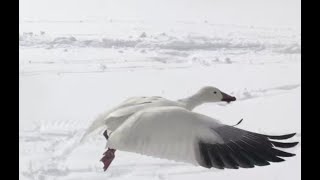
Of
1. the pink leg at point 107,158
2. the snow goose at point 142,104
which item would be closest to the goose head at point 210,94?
the snow goose at point 142,104

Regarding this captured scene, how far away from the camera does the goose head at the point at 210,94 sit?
1.13 meters

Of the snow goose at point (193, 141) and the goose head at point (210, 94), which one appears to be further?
the goose head at point (210, 94)

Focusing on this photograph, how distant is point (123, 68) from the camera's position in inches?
47.8

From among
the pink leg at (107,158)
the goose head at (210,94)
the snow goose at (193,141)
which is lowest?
the pink leg at (107,158)

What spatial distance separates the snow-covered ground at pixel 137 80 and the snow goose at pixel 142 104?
0.02 metres

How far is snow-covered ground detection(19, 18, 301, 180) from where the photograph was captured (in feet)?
3.74

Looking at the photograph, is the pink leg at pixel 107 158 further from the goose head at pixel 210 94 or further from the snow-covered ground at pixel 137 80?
the goose head at pixel 210 94

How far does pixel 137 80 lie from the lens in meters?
1.20

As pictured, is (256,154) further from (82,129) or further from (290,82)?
(82,129)

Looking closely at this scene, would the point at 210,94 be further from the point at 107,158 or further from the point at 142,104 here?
the point at 107,158

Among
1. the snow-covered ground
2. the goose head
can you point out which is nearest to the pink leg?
the snow-covered ground

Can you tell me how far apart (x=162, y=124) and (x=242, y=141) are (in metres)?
0.16

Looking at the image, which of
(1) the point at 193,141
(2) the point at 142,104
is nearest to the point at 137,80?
(2) the point at 142,104
